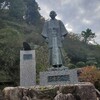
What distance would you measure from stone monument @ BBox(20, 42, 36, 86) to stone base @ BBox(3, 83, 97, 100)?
5114 millimetres

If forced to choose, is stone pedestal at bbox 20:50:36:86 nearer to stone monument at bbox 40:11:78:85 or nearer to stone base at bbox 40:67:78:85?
stone monument at bbox 40:11:78:85

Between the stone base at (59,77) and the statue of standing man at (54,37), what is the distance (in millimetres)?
907

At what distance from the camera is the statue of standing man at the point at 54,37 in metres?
9.32

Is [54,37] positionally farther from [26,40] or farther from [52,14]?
[26,40]

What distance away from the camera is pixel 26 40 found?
24.6 m

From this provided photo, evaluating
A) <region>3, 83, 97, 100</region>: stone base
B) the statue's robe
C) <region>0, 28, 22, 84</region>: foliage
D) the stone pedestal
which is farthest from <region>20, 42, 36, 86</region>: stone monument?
<region>0, 28, 22, 84</region>: foliage

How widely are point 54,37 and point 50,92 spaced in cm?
294

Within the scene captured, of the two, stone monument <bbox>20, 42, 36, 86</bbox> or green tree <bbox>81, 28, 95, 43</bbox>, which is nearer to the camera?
stone monument <bbox>20, 42, 36, 86</bbox>

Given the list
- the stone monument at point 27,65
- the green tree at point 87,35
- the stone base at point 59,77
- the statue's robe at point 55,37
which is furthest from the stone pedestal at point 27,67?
the green tree at point 87,35

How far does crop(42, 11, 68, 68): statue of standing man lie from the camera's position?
367 inches

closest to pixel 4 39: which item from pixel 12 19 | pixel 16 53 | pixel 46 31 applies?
pixel 16 53

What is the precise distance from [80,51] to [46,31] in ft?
72.3

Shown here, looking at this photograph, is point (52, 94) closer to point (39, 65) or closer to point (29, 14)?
point (39, 65)

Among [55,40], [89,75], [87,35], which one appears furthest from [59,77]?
[87,35]
